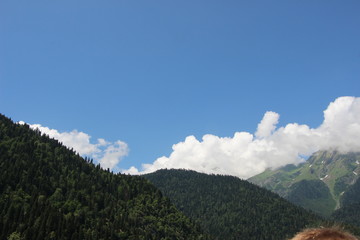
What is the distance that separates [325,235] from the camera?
292 inches

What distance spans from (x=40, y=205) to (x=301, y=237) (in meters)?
213

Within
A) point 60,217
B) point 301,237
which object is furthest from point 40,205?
point 301,237

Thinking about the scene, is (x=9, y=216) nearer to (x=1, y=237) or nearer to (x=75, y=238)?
(x=1, y=237)

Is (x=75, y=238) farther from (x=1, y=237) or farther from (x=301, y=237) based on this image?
(x=301, y=237)

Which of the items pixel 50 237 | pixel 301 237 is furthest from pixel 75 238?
pixel 301 237

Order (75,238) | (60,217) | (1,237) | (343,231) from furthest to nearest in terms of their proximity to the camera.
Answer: (60,217), (75,238), (1,237), (343,231)

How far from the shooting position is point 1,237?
14888 cm

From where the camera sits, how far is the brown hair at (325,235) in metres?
7.35

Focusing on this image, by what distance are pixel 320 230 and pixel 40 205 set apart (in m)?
213

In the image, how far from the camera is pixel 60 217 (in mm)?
185875

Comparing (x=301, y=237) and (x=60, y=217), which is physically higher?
(x=60, y=217)

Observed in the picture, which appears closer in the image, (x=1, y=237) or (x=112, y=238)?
(x=1, y=237)

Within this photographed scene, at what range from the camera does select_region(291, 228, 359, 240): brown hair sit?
735 cm

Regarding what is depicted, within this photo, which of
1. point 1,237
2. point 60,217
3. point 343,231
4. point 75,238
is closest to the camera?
point 343,231
